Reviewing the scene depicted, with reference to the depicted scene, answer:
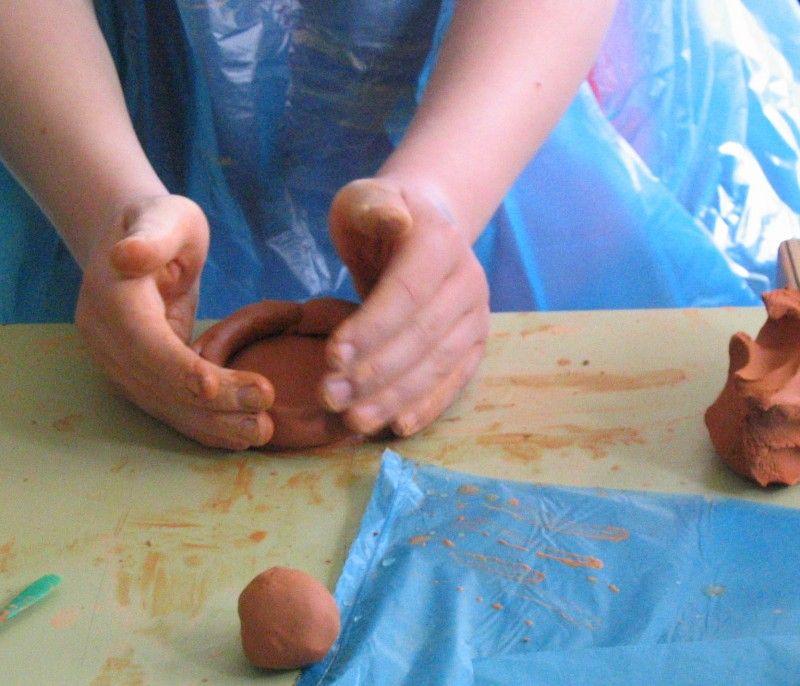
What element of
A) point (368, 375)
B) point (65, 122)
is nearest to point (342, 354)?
point (368, 375)

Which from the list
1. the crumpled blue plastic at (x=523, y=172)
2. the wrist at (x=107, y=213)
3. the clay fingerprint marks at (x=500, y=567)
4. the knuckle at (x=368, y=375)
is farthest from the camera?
the crumpled blue plastic at (x=523, y=172)

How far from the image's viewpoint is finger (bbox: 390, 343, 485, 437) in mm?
986

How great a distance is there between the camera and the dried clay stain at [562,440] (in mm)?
990

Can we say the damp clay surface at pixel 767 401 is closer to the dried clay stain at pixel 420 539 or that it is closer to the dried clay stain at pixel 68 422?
the dried clay stain at pixel 420 539

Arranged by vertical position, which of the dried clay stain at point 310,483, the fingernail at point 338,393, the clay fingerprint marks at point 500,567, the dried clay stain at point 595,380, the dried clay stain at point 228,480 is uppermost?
the fingernail at point 338,393

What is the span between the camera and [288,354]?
3.46 ft

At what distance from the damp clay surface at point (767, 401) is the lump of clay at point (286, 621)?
428 millimetres

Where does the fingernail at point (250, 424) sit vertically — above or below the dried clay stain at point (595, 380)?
above

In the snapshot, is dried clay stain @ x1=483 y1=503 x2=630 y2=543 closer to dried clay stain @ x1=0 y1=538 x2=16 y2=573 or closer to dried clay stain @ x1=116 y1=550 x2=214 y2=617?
dried clay stain @ x1=116 y1=550 x2=214 y2=617

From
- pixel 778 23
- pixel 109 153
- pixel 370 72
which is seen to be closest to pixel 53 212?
pixel 109 153

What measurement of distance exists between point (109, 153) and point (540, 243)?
0.67 meters

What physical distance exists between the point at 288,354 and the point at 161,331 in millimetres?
150

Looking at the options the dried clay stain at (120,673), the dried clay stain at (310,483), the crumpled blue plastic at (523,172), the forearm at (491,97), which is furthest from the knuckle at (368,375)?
the crumpled blue plastic at (523,172)

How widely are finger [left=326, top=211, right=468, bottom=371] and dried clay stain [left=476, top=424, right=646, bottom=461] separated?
167 millimetres
